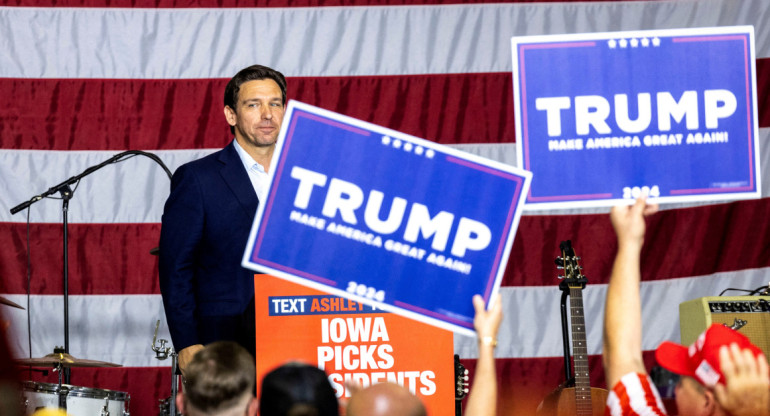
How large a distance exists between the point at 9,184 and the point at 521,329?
272cm

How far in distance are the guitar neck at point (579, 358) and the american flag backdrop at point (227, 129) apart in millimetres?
726

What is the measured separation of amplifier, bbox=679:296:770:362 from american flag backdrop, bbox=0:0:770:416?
0.67 m

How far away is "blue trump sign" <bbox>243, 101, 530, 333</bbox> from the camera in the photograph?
2.13 metres

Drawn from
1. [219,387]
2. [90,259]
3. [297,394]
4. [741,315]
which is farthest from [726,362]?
[90,259]

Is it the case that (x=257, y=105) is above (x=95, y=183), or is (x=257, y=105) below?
below

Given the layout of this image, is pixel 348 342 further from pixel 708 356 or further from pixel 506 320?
pixel 506 320

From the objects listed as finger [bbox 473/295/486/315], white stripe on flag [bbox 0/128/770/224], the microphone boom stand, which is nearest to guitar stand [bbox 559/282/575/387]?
white stripe on flag [bbox 0/128/770/224]

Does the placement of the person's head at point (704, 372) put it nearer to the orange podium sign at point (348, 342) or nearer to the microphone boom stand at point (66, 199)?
the orange podium sign at point (348, 342)

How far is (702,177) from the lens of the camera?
235cm

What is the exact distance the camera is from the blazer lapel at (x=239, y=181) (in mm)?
3143

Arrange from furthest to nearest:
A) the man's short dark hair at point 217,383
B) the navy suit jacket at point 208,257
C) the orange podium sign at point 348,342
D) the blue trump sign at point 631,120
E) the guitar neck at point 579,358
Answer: the guitar neck at point 579,358
the navy suit jacket at point 208,257
the orange podium sign at point 348,342
the blue trump sign at point 631,120
the man's short dark hair at point 217,383

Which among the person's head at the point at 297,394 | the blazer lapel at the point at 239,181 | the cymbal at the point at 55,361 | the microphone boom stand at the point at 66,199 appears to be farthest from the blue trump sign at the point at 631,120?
the microphone boom stand at the point at 66,199

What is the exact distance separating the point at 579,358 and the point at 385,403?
9.54 feet

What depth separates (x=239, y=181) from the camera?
10.4 ft
